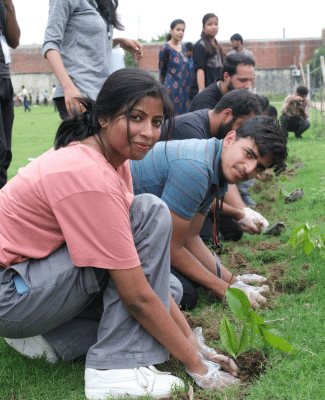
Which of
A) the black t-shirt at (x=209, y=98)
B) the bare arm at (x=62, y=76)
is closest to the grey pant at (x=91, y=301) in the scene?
the bare arm at (x=62, y=76)

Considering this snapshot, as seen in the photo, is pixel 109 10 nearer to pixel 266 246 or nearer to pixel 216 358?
pixel 266 246

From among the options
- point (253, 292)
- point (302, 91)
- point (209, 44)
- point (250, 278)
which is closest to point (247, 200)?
point (250, 278)

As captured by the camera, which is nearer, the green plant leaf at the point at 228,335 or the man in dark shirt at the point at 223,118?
the green plant leaf at the point at 228,335

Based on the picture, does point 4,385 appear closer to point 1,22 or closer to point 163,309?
point 163,309

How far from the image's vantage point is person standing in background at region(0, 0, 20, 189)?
2801 millimetres

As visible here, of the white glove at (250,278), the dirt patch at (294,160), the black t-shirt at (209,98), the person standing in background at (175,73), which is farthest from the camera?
the dirt patch at (294,160)

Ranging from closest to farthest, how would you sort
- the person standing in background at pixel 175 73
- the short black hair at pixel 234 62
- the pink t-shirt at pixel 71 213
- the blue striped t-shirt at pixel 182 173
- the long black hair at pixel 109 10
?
the pink t-shirt at pixel 71 213
the blue striped t-shirt at pixel 182 173
the long black hair at pixel 109 10
the short black hair at pixel 234 62
the person standing in background at pixel 175 73

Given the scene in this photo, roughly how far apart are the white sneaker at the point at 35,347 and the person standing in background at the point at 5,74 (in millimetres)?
1317

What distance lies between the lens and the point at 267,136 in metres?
2.36

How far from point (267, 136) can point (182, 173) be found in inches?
19.6

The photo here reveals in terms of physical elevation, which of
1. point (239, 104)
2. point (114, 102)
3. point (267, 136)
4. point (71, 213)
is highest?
point (114, 102)

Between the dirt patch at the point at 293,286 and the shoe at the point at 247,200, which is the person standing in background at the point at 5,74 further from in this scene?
the shoe at the point at 247,200

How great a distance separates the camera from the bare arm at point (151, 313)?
1586mm

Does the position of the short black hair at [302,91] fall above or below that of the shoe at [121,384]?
above
